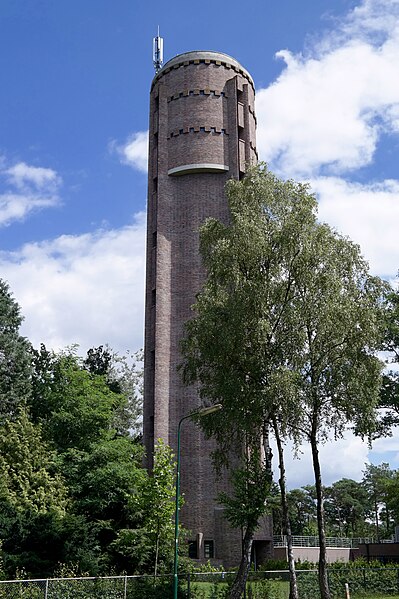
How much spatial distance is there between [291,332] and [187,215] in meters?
18.9

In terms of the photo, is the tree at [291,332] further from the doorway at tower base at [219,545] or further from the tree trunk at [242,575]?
the doorway at tower base at [219,545]

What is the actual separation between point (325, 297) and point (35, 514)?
619 inches

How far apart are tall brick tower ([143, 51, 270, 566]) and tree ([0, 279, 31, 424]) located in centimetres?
940

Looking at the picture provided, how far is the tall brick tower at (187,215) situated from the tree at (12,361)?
940cm

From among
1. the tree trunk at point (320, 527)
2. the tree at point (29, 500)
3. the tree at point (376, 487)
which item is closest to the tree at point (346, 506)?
the tree at point (376, 487)

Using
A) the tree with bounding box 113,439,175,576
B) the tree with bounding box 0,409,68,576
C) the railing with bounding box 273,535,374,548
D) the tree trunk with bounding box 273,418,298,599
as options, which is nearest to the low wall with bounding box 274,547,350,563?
the railing with bounding box 273,535,374,548

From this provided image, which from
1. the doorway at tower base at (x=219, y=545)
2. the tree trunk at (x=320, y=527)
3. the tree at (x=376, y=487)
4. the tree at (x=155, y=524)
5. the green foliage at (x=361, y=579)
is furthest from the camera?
the tree at (x=376, y=487)

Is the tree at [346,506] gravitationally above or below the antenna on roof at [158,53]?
below

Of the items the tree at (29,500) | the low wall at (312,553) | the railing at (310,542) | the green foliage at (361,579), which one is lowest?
the green foliage at (361,579)

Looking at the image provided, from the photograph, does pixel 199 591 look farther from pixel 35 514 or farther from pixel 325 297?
pixel 325 297

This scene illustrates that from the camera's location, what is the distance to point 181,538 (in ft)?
103

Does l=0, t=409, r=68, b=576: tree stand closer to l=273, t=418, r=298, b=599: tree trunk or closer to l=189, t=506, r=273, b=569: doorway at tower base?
l=189, t=506, r=273, b=569: doorway at tower base

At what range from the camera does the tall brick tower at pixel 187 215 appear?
35906 millimetres

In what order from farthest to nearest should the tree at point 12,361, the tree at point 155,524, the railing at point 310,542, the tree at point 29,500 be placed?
the railing at point 310,542
the tree at point 12,361
the tree at point 155,524
the tree at point 29,500
